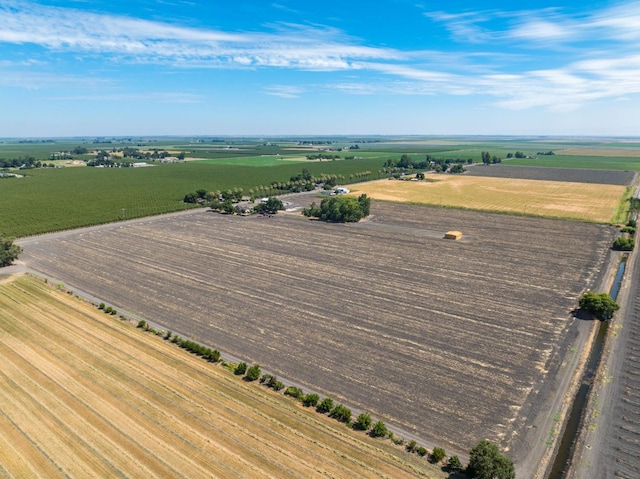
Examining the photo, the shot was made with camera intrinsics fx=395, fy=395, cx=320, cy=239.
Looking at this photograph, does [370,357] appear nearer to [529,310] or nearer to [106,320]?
[529,310]

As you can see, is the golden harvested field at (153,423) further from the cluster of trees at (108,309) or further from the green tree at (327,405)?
the cluster of trees at (108,309)

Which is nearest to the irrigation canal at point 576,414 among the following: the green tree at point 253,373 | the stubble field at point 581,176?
the green tree at point 253,373

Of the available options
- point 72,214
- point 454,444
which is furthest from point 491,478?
point 72,214

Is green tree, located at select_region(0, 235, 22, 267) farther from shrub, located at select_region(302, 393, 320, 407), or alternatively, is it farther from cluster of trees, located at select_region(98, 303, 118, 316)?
shrub, located at select_region(302, 393, 320, 407)

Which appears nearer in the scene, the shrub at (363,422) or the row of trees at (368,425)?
the row of trees at (368,425)

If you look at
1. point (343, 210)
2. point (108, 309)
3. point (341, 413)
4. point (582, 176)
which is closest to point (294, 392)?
point (341, 413)

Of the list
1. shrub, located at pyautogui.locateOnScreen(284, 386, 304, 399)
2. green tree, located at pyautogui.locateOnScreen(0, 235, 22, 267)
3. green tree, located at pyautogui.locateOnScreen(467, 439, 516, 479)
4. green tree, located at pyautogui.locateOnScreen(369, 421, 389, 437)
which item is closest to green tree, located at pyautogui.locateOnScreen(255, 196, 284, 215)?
green tree, located at pyautogui.locateOnScreen(0, 235, 22, 267)

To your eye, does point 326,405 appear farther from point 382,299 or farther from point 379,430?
point 382,299
